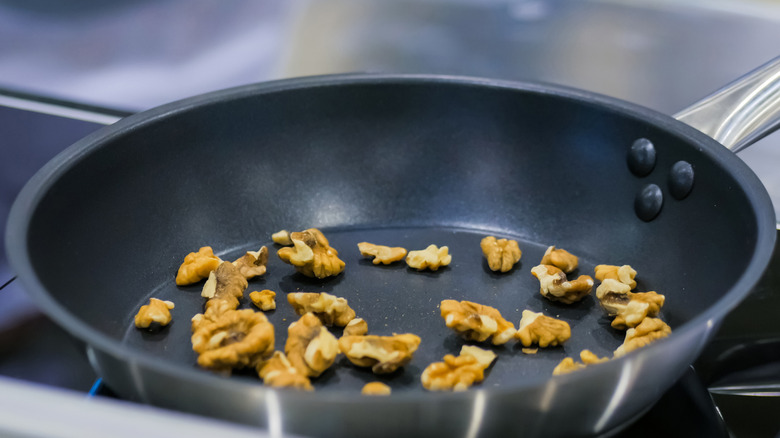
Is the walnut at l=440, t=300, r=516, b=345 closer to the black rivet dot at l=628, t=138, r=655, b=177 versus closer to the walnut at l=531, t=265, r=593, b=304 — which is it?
the walnut at l=531, t=265, r=593, b=304

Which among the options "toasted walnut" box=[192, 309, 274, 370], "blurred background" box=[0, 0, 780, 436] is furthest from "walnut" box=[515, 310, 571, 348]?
"blurred background" box=[0, 0, 780, 436]

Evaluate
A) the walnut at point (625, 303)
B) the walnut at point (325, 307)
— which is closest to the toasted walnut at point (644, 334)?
the walnut at point (625, 303)

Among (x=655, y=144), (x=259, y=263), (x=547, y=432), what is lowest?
(x=547, y=432)

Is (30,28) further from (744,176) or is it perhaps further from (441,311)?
(744,176)

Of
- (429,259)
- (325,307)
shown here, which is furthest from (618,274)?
(325,307)

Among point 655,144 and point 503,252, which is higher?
point 655,144

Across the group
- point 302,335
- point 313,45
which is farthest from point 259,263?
point 313,45

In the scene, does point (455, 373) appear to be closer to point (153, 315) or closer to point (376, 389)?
point (376, 389)
